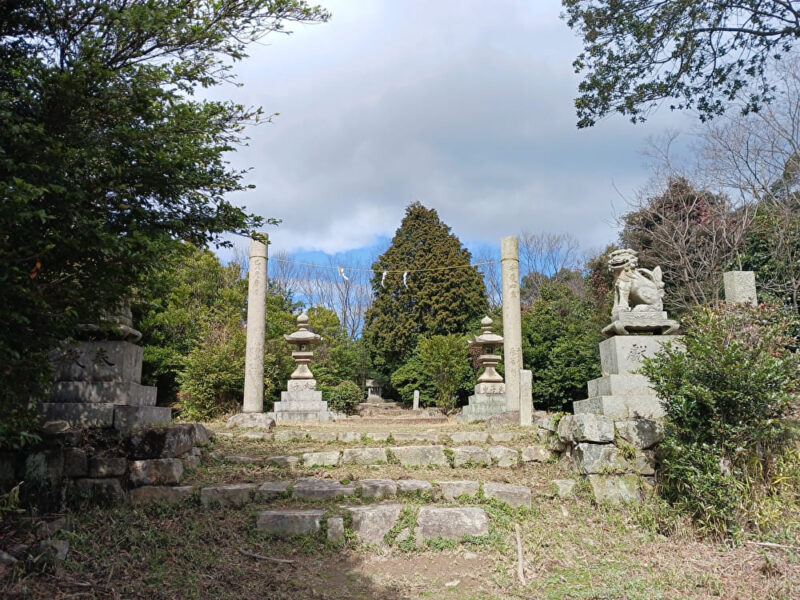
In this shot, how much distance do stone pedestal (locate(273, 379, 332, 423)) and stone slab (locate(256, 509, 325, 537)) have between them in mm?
7187

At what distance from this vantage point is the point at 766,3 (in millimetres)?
7625

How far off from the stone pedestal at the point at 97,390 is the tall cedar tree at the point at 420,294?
16.8m

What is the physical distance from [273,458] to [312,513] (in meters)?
1.77

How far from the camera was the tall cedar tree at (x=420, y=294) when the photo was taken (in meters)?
22.1

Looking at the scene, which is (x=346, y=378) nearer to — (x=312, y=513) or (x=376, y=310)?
(x=376, y=310)

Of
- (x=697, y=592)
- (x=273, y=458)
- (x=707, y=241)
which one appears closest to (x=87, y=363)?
(x=273, y=458)

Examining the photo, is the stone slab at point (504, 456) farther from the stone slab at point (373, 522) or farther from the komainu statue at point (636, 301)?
the stone slab at point (373, 522)

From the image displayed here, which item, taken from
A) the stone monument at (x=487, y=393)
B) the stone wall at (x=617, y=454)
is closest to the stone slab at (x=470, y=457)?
the stone wall at (x=617, y=454)

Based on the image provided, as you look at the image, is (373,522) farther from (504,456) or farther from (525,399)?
(525,399)

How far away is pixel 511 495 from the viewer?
5.04 m

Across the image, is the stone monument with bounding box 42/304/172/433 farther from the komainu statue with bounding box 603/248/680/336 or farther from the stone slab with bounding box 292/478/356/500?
the komainu statue with bounding box 603/248/680/336

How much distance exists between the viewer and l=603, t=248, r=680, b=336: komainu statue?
5.90 m

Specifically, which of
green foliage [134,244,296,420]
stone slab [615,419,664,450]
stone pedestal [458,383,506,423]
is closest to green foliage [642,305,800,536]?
stone slab [615,419,664,450]

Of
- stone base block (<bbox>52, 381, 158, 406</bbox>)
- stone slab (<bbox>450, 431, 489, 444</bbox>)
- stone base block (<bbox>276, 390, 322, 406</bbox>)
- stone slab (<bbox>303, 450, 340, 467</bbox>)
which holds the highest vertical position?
stone base block (<bbox>52, 381, 158, 406</bbox>)
